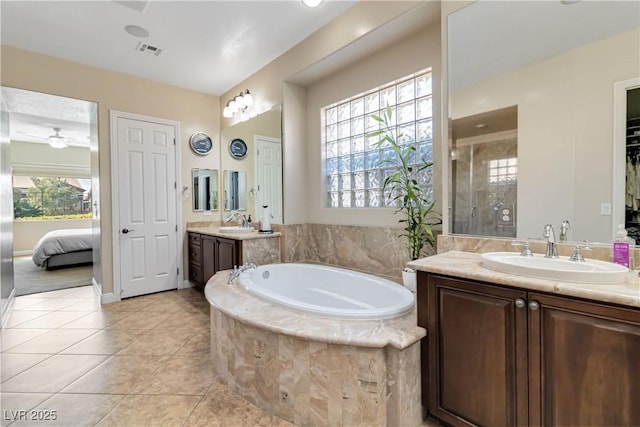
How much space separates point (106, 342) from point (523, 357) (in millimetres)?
3031

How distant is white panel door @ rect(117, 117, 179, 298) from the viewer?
12.1ft

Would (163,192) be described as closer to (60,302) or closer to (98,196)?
(98,196)

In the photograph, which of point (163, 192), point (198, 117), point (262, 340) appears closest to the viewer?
point (262, 340)

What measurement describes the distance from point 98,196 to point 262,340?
318 cm

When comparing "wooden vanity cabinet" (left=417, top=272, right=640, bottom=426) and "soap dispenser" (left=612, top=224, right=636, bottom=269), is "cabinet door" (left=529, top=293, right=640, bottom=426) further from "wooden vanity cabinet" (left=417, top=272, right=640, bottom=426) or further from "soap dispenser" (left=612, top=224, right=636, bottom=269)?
"soap dispenser" (left=612, top=224, right=636, bottom=269)

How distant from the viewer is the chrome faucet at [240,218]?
3.82 metres

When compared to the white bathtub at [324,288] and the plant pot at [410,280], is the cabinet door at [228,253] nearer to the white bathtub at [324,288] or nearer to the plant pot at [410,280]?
the white bathtub at [324,288]

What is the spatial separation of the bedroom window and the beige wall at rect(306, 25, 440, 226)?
7.21m

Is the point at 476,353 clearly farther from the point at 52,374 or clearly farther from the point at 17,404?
the point at 52,374

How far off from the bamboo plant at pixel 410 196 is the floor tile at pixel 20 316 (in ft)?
12.8

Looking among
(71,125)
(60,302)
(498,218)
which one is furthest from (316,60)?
(71,125)

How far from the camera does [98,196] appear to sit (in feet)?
11.7

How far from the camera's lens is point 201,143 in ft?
13.9

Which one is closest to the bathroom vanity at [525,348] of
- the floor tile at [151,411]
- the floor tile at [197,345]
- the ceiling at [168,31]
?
the floor tile at [151,411]
